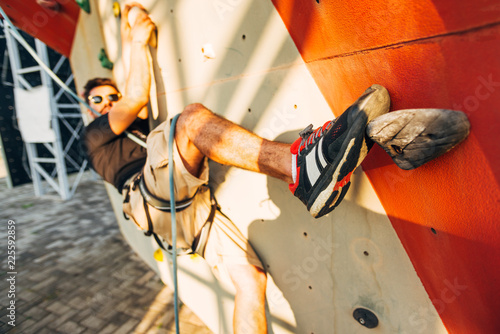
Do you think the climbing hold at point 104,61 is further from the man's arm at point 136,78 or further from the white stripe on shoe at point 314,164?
the white stripe on shoe at point 314,164

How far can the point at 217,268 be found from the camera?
152cm

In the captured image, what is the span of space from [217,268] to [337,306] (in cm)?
71

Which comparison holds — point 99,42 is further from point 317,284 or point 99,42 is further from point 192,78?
point 317,284

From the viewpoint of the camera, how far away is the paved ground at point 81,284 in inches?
82.8

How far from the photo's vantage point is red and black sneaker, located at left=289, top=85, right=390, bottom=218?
68cm

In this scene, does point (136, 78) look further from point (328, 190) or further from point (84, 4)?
point (328, 190)

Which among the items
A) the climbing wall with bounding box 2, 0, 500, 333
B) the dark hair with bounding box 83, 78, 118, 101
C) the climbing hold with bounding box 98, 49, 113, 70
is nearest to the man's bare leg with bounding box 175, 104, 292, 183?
the climbing wall with bounding box 2, 0, 500, 333

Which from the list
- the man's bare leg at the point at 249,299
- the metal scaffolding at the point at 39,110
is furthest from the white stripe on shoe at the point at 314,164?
the metal scaffolding at the point at 39,110

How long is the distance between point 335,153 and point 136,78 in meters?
1.45

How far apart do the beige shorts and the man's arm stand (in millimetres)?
347

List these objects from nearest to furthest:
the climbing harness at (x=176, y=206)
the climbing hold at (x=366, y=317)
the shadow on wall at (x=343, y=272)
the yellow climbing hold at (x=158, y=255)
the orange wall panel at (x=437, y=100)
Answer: the orange wall panel at (x=437, y=100) < the shadow on wall at (x=343, y=272) < the climbing hold at (x=366, y=317) < the climbing harness at (x=176, y=206) < the yellow climbing hold at (x=158, y=255)

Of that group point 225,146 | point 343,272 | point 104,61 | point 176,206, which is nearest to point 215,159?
point 225,146

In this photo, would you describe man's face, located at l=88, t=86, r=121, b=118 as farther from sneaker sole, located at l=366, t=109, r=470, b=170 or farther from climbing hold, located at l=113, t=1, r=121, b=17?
sneaker sole, located at l=366, t=109, r=470, b=170

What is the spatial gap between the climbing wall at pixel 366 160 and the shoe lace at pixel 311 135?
0.31 feet
